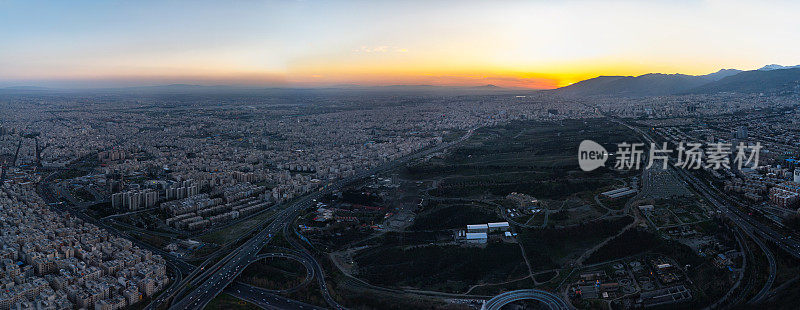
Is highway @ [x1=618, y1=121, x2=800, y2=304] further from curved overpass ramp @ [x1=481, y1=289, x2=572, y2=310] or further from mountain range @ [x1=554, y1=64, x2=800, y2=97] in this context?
mountain range @ [x1=554, y1=64, x2=800, y2=97]

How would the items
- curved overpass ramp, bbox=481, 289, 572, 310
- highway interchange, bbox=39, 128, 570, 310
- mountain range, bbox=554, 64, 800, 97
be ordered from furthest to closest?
mountain range, bbox=554, 64, 800, 97 < highway interchange, bbox=39, 128, 570, 310 < curved overpass ramp, bbox=481, 289, 572, 310

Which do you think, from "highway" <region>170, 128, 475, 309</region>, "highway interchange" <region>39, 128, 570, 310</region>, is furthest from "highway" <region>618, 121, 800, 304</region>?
"highway" <region>170, 128, 475, 309</region>

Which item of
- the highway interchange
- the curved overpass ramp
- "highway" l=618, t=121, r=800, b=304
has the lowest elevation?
the highway interchange

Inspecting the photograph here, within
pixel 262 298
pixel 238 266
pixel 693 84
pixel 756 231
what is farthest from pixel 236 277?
pixel 693 84

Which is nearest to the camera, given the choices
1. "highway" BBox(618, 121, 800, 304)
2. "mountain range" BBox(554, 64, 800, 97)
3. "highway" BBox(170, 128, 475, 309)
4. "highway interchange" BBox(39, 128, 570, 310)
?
"highway interchange" BBox(39, 128, 570, 310)

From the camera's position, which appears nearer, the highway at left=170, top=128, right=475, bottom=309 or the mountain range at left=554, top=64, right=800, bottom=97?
the highway at left=170, top=128, right=475, bottom=309

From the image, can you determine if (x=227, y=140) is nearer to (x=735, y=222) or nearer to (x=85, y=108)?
(x=735, y=222)

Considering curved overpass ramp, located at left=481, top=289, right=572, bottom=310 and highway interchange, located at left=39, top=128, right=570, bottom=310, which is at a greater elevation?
A: curved overpass ramp, located at left=481, top=289, right=572, bottom=310
